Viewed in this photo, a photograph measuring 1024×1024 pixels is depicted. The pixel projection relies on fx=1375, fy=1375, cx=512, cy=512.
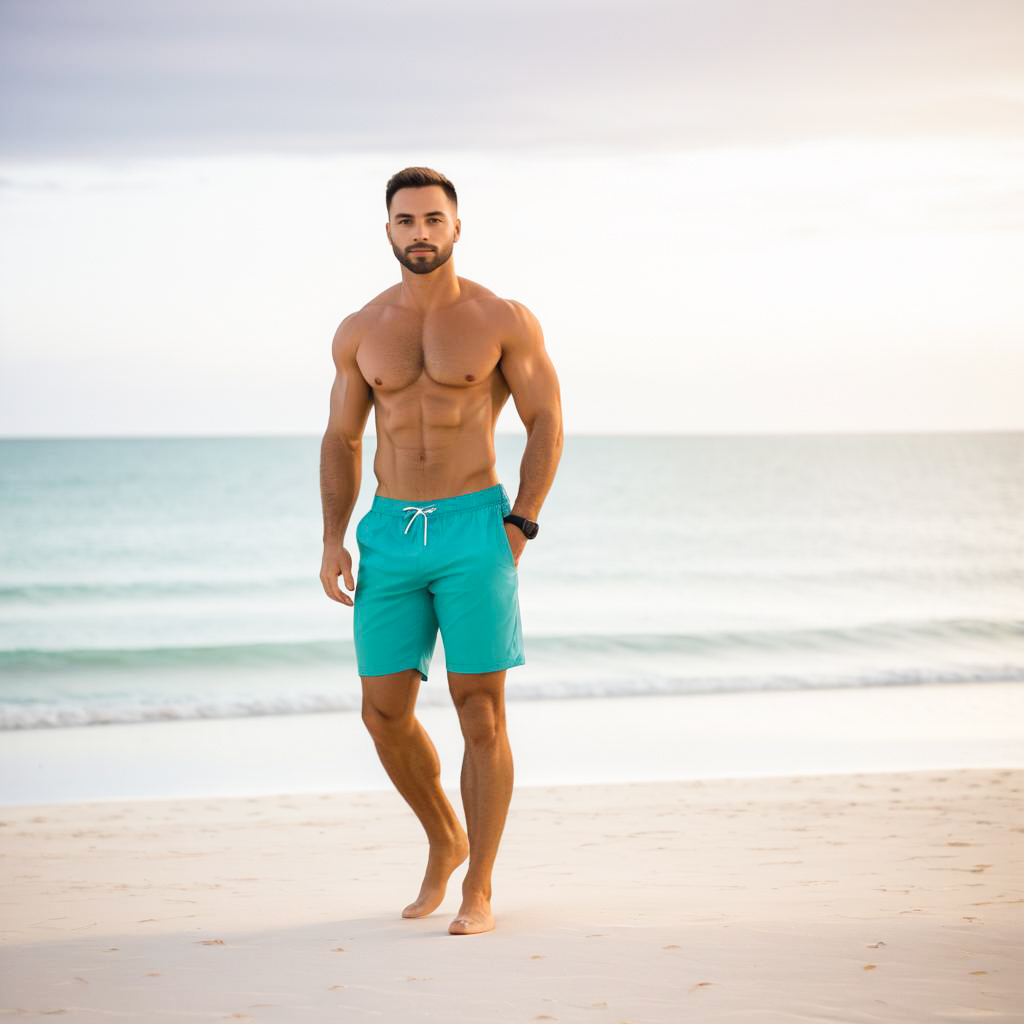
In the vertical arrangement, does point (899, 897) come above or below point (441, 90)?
below

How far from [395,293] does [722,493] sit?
2951cm

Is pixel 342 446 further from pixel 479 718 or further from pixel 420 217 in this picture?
pixel 479 718

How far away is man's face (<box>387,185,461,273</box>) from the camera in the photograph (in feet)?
12.1

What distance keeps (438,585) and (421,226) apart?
3.16 feet

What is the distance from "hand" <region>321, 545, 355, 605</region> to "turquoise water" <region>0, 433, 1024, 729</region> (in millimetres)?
5616

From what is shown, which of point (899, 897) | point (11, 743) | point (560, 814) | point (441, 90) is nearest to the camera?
point (899, 897)

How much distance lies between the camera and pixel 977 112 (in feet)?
55.8

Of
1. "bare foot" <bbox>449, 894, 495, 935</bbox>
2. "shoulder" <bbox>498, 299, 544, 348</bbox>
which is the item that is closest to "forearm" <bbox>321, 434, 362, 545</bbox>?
"shoulder" <bbox>498, 299, 544, 348</bbox>

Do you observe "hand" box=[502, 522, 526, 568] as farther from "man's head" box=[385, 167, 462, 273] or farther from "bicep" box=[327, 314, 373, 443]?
"man's head" box=[385, 167, 462, 273]

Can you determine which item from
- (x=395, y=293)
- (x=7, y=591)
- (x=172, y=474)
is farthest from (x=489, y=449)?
(x=172, y=474)

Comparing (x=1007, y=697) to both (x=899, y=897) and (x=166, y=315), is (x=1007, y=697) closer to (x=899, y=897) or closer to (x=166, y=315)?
(x=899, y=897)

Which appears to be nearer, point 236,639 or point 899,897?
point 899,897

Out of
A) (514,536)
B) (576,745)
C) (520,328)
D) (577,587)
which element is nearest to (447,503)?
(514,536)

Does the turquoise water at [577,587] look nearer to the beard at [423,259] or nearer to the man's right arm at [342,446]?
the man's right arm at [342,446]
